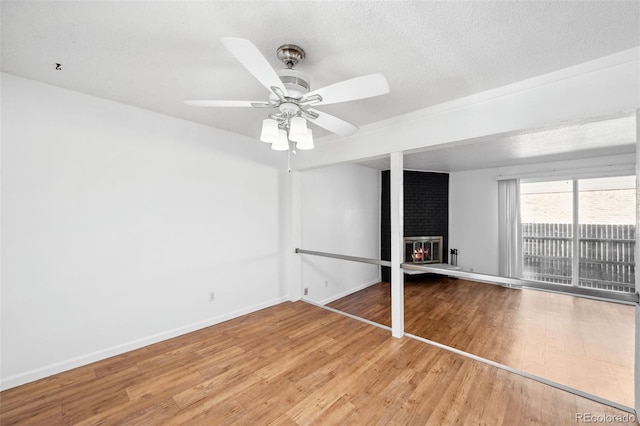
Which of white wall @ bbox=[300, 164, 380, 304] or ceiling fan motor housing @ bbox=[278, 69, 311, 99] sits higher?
ceiling fan motor housing @ bbox=[278, 69, 311, 99]

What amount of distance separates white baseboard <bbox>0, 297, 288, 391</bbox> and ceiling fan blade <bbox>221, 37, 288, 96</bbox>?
2830mm

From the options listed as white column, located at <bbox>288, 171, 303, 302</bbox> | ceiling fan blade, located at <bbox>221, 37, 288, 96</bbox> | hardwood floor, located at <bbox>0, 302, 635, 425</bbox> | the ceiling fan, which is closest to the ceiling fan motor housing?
the ceiling fan

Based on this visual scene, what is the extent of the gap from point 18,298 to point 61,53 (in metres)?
1.92

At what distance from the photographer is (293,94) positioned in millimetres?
1529

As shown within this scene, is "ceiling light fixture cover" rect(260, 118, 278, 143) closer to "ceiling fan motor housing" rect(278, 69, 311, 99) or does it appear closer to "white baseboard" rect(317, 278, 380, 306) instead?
"ceiling fan motor housing" rect(278, 69, 311, 99)

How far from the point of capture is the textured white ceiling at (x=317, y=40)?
1339mm

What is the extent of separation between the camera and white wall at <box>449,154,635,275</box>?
18.0 feet

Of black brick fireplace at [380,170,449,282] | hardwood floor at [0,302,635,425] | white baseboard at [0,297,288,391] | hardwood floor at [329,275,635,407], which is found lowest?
hardwood floor at [329,275,635,407]

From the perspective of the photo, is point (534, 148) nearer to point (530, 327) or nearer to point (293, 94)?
point (530, 327)

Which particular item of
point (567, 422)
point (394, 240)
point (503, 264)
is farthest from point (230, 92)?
point (503, 264)

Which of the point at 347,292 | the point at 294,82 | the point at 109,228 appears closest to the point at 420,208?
the point at 347,292

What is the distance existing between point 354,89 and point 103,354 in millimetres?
3178

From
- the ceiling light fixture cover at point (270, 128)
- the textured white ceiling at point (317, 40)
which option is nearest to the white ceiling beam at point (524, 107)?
the textured white ceiling at point (317, 40)

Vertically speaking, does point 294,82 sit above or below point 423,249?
above
